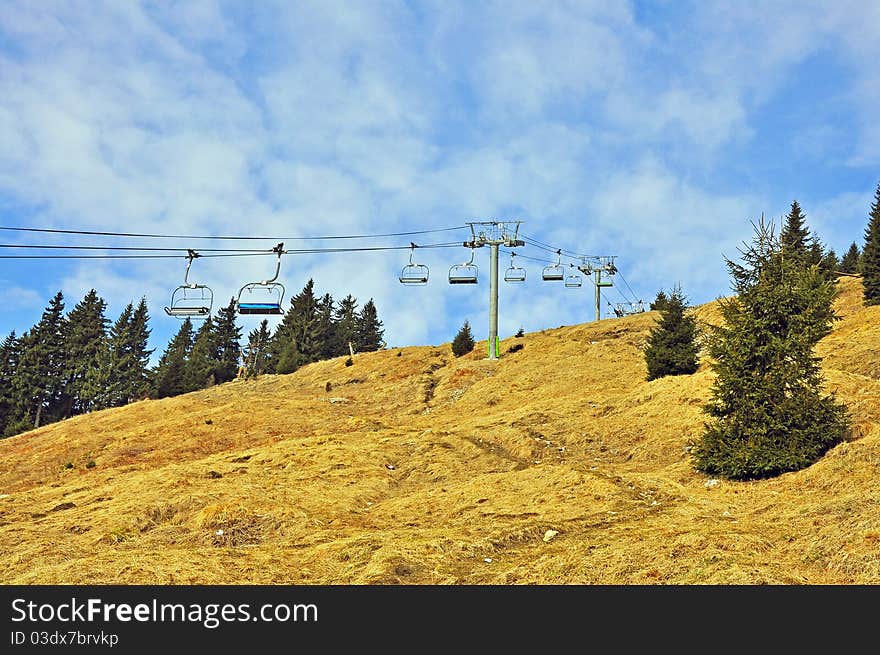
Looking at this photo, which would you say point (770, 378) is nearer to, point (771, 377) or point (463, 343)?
point (771, 377)

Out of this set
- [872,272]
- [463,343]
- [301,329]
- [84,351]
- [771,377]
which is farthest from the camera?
[301,329]

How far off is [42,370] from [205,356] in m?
20.9

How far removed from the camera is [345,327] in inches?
4058

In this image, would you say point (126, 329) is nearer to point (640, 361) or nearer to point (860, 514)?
point (640, 361)

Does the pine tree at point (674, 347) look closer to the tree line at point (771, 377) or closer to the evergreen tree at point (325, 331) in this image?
the tree line at point (771, 377)

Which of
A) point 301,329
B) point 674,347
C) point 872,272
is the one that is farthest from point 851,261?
point 301,329

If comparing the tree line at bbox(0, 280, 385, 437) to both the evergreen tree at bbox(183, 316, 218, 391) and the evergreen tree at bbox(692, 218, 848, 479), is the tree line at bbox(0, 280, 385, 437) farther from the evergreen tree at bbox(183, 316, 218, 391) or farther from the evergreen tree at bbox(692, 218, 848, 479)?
the evergreen tree at bbox(692, 218, 848, 479)

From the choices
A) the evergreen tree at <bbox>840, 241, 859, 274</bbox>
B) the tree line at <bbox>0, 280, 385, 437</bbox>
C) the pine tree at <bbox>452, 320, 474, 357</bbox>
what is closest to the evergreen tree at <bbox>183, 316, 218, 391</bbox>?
the tree line at <bbox>0, 280, 385, 437</bbox>

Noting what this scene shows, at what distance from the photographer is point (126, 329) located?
9512 centimetres

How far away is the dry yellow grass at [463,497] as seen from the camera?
37.0ft

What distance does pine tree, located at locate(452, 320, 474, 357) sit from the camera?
5272cm

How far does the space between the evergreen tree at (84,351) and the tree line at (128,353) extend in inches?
4.7

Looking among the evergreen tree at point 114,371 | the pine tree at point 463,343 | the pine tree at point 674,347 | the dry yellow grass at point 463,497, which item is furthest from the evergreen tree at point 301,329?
the pine tree at point 674,347
